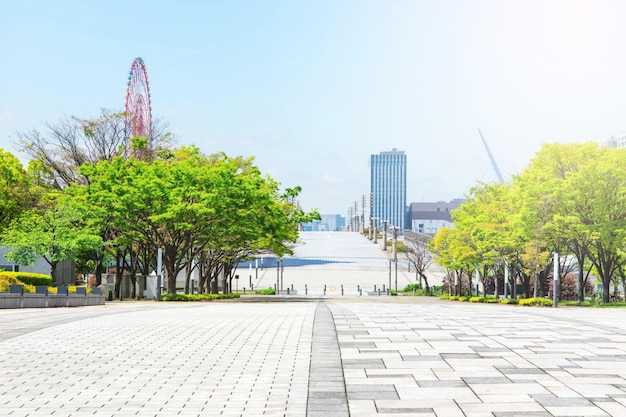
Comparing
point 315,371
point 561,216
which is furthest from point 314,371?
point 561,216

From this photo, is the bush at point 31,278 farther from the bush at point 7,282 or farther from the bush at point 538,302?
the bush at point 538,302

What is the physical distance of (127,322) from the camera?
17.8 meters

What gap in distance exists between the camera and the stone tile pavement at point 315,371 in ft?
23.8

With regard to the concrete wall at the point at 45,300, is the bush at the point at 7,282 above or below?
above

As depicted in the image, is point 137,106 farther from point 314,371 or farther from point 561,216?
point 314,371

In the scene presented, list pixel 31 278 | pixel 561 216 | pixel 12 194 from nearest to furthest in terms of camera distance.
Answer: pixel 31 278, pixel 561 216, pixel 12 194

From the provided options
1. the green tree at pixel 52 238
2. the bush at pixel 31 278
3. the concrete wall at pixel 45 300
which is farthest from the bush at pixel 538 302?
the bush at pixel 31 278

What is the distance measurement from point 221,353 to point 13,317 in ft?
34.7

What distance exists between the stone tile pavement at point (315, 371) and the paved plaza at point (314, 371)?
20mm

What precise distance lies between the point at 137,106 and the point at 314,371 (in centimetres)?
5022

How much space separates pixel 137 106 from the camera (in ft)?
185

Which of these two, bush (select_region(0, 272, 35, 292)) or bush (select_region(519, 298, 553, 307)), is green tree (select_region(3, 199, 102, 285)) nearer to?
bush (select_region(0, 272, 35, 292))

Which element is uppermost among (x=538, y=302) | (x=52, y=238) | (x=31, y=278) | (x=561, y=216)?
(x=561, y=216)

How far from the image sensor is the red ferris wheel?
166 feet
